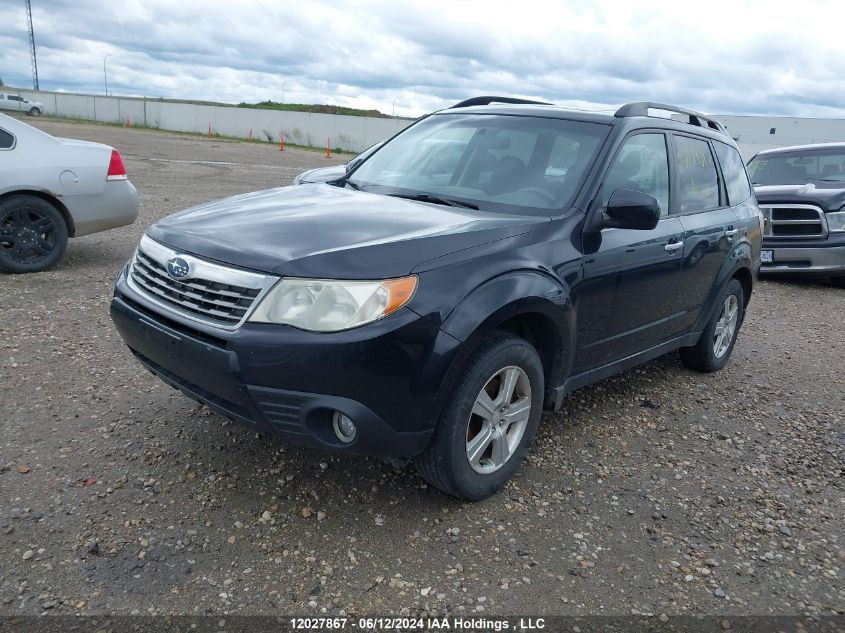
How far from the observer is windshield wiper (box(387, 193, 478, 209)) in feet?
12.4

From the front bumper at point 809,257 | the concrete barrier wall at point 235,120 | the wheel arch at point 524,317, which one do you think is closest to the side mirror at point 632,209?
the wheel arch at point 524,317

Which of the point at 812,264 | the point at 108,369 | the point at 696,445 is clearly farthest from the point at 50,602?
the point at 812,264

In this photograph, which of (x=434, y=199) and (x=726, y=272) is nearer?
(x=434, y=199)

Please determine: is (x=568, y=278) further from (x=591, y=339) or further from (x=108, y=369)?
(x=108, y=369)

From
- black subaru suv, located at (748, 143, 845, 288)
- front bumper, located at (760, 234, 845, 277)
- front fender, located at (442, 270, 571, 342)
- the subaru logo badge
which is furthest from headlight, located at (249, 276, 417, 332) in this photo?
front bumper, located at (760, 234, 845, 277)

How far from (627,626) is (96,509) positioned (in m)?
2.23

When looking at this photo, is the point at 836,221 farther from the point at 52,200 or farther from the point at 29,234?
the point at 29,234

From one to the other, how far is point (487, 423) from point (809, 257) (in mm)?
7578

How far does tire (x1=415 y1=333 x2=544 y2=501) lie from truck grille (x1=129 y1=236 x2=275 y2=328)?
3.01 ft

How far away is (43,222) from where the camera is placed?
7008 millimetres

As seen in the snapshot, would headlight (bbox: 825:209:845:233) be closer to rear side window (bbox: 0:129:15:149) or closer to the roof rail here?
the roof rail

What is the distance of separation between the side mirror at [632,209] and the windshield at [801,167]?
7652mm

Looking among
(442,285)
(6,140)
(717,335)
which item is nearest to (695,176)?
(717,335)

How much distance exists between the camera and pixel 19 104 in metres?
52.5
